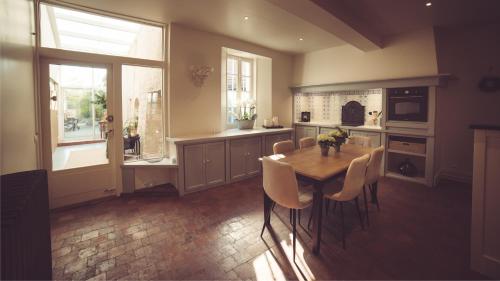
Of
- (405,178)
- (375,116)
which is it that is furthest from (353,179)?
(375,116)

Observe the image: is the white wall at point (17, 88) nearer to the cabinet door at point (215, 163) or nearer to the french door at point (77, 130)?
the french door at point (77, 130)

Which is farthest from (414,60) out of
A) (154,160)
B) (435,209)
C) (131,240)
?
(131,240)

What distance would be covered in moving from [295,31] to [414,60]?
2175mm

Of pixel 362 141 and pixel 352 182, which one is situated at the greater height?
pixel 362 141

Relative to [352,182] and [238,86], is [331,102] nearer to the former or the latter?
[238,86]

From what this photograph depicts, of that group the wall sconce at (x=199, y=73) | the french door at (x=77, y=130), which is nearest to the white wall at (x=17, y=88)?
the french door at (x=77, y=130)

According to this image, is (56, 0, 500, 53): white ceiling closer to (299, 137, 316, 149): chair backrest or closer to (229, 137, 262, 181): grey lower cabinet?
(299, 137, 316, 149): chair backrest

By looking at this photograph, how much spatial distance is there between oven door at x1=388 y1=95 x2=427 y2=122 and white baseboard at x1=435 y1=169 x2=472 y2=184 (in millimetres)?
1128

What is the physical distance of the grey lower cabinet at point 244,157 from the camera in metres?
4.27

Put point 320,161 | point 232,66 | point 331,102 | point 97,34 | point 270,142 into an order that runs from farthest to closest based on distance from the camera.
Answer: point 331,102, point 232,66, point 270,142, point 97,34, point 320,161

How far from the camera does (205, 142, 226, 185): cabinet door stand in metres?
3.91

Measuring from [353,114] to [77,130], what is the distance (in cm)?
513

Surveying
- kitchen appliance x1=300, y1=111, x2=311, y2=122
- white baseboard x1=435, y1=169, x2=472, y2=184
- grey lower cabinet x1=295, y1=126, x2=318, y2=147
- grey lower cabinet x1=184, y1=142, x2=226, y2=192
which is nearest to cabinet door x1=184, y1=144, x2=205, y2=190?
grey lower cabinet x1=184, y1=142, x2=226, y2=192

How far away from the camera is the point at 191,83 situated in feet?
13.3
